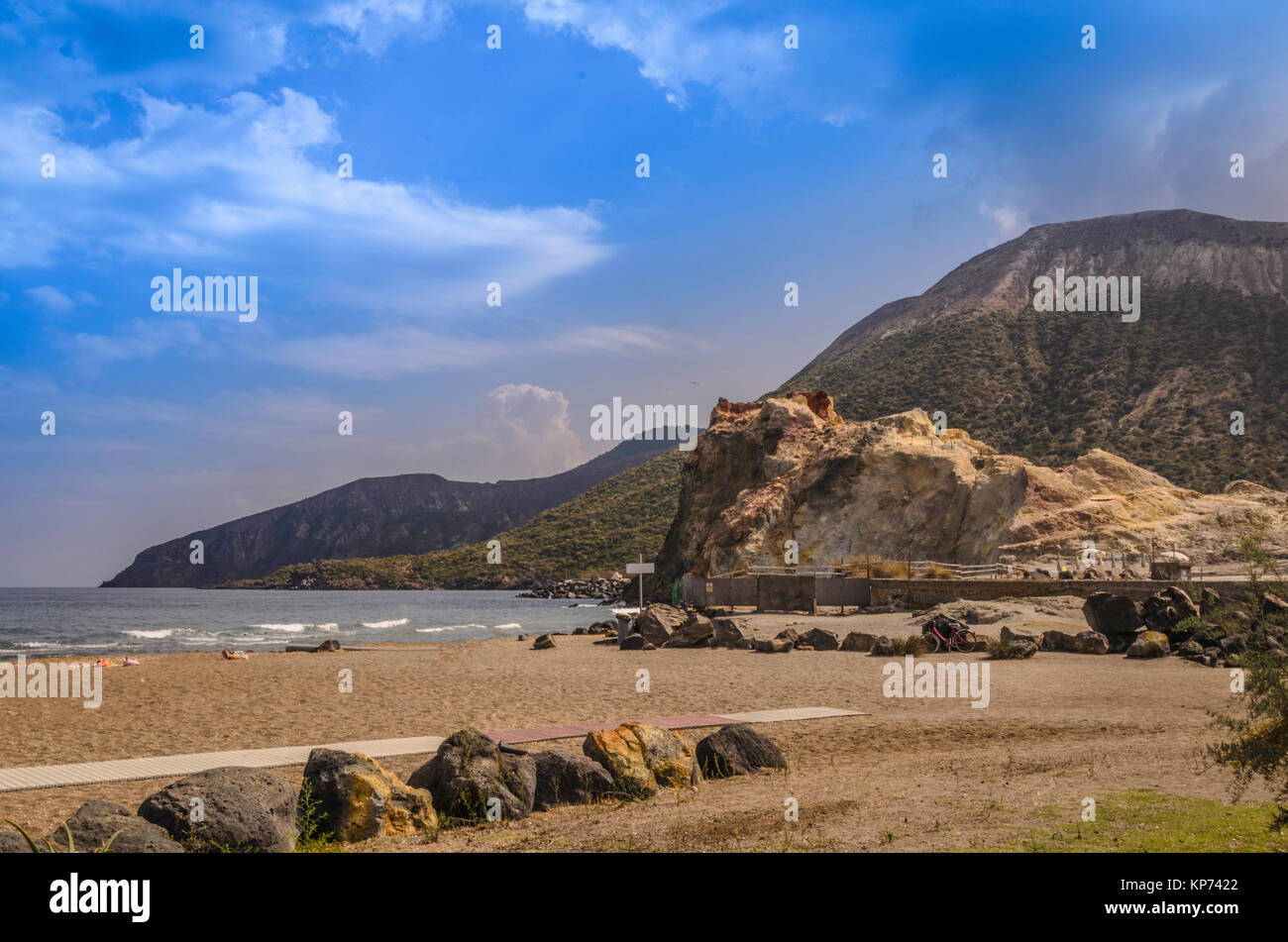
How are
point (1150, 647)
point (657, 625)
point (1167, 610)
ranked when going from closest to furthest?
point (1150, 647), point (1167, 610), point (657, 625)

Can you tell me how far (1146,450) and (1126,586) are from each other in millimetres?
38997

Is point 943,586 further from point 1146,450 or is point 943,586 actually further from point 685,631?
point 1146,450

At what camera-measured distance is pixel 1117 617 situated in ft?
76.2

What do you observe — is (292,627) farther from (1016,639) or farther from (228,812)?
(228,812)

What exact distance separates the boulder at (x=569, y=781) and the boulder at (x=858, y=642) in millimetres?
17550

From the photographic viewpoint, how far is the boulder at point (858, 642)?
24781mm

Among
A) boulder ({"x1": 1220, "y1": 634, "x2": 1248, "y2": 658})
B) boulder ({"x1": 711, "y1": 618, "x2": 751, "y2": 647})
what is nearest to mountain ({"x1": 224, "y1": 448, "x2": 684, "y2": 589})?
boulder ({"x1": 711, "y1": 618, "x2": 751, "y2": 647})

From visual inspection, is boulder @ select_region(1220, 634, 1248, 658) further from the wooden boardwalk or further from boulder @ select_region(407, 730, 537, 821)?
boulder @ select_region(407, 730, 537, 821)

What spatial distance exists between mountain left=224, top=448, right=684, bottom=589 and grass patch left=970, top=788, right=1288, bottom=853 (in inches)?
3492

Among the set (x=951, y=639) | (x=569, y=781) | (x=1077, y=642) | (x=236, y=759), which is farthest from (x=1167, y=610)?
(x=236, y=759)

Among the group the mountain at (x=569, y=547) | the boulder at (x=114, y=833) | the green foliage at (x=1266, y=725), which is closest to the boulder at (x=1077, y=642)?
the green foliage at (x=1266, y=725)

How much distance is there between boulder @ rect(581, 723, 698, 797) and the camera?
8.35m

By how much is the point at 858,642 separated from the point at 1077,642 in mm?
5429

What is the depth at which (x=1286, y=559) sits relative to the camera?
31.8 metres
